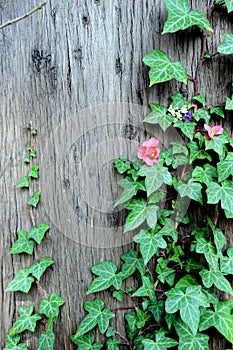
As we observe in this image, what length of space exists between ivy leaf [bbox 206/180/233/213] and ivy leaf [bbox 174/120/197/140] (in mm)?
220

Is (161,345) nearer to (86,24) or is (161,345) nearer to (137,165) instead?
(137,165)

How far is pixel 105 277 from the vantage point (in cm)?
150

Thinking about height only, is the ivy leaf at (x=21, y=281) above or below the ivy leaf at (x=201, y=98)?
below

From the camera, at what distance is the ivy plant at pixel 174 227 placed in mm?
1415

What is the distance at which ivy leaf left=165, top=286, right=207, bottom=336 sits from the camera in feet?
4.33

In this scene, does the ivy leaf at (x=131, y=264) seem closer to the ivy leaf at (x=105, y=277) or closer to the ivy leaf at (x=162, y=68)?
the ivy leaf at (x=105, y=277)

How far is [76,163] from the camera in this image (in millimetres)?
1535

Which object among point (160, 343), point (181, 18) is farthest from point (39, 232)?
point (181, 18)

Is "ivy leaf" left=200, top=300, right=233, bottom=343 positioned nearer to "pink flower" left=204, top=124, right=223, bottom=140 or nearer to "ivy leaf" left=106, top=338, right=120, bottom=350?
"ivy leaf" left=106, top=338, right=120, bottom=350

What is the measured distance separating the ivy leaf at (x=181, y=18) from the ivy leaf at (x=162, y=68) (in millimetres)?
103

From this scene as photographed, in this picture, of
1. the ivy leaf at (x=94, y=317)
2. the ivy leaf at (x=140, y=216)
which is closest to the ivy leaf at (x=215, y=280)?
the ivy leaf at (x=140, y=216)

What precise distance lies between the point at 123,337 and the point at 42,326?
0.34m

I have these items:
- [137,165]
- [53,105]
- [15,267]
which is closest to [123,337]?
[15,267]

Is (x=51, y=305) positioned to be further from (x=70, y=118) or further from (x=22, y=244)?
(x=70, y=118)
